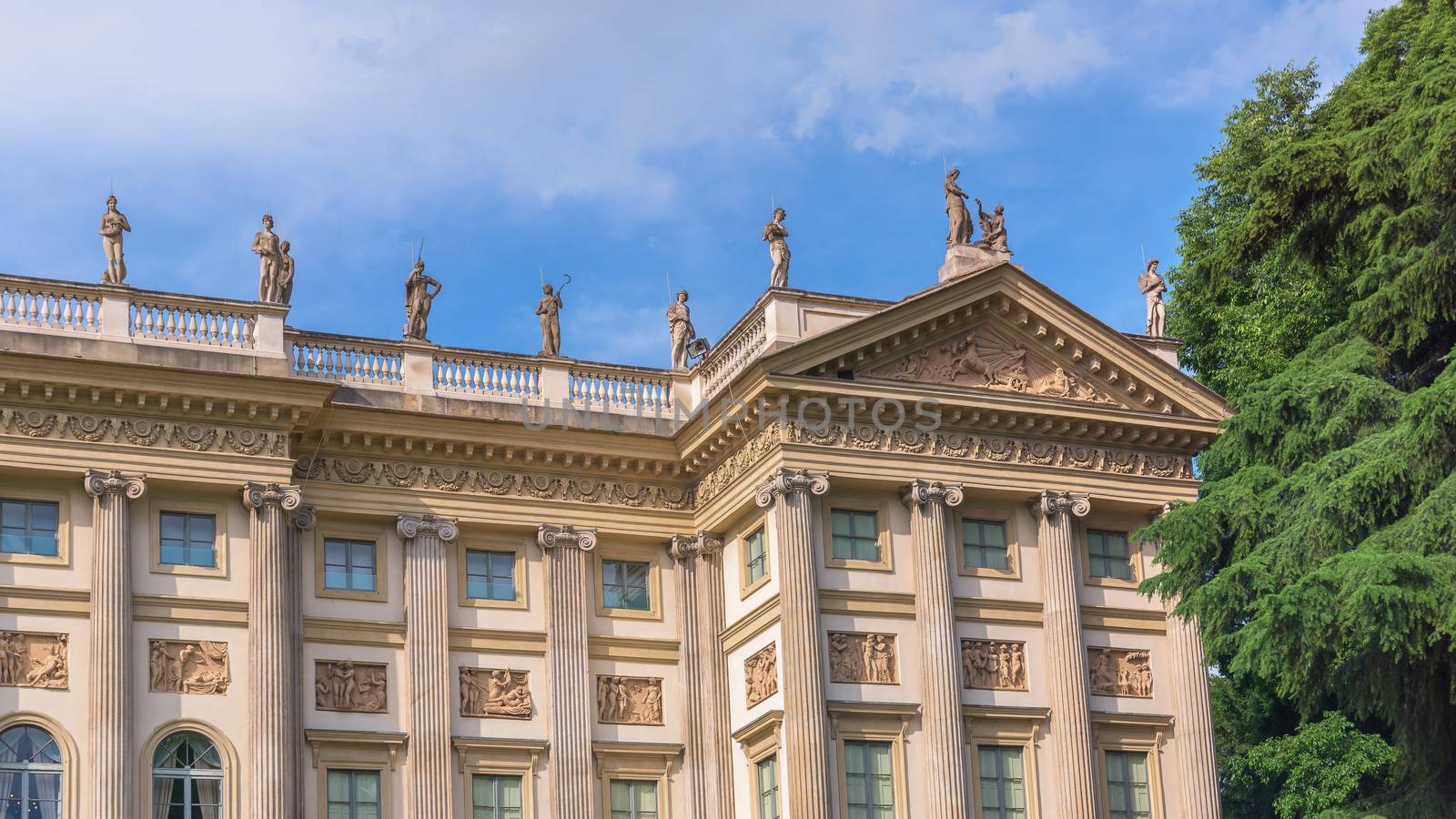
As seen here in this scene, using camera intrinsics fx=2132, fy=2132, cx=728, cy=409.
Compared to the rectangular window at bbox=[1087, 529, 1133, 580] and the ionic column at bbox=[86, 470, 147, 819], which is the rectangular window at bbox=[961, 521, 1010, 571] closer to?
the rectangular window at bbox=[1087, 529, 1133, 580]

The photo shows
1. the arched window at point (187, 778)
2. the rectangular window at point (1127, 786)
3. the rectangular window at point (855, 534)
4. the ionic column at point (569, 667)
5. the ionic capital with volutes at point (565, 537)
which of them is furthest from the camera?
the ionic capital with volutes at point (565, 537)

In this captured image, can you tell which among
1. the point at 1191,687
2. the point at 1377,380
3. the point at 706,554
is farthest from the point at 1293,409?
the point at 706,554

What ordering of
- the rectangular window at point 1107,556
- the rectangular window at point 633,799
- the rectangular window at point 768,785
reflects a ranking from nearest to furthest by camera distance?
the rectangular window at point 768,785, the rectangular window at point 633,799, the rectangular window at point 1107,556

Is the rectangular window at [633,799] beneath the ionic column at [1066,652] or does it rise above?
beneath

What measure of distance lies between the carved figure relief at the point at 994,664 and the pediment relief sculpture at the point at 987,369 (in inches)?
148

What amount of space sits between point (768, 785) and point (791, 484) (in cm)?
428

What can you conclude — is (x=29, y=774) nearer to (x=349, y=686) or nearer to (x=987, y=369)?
(x=349, y=686)

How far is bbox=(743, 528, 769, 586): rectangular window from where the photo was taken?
30.9 metres

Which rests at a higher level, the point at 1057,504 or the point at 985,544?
the point at 1057,504

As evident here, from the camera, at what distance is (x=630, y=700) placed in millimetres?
31484

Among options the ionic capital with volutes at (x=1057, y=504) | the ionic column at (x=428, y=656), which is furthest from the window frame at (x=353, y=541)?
the ionic capital with volutes at (x=1057, y=504)

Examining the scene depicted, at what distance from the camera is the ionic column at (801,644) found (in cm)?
2872

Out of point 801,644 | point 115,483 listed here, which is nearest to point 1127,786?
point 801,644

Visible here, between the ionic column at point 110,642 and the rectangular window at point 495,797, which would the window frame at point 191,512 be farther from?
the rectangular window at point 495,797
